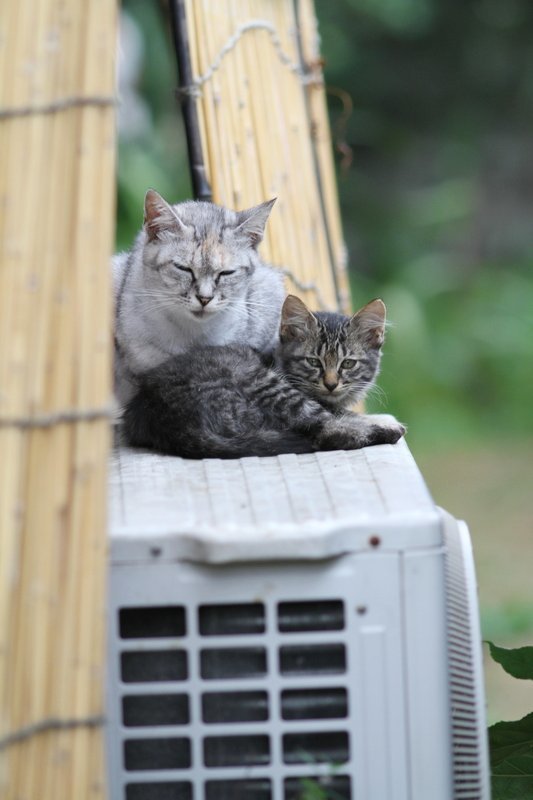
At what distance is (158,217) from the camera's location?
2.35 m

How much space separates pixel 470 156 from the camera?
6.53 meters

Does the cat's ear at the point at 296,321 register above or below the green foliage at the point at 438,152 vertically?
below

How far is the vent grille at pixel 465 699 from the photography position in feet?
4.88

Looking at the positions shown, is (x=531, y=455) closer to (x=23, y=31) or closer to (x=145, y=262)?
(x=145, y=262)

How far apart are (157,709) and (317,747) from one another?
21 centimetres

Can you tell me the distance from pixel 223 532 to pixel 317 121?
7.17 ft

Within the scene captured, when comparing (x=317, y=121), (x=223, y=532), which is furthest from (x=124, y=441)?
(x=317, y=121)

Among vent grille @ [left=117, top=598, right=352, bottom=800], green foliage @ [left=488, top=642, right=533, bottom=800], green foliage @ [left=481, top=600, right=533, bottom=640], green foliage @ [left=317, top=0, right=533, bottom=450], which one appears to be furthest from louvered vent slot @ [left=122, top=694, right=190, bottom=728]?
green foliage @ [left=317, top=0, right=533, bottom=450]

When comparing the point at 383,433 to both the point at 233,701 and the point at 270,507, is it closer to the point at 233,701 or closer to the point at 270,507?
the point at 270,507

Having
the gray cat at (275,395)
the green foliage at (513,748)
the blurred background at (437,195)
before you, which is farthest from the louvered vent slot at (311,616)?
the blurred background at (437,195)

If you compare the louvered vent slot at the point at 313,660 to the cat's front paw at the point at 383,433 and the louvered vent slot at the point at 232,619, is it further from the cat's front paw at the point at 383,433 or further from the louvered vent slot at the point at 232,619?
the cat's front paw at the point at 383,433

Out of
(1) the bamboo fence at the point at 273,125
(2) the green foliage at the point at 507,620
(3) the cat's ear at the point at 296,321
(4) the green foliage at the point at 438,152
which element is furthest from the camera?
(4) the green foliage at the point at 438,152

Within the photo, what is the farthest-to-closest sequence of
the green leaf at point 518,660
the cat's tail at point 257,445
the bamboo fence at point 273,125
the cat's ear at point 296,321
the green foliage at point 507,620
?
the green foliage at point 507,620 → the bamboo fence at point 273,125 → the cat's ear at point 296,321 → the cat's tail at point 257,445 → the green leaf at point 518,660

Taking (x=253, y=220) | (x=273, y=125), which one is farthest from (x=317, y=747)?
(x=273, y=125)
